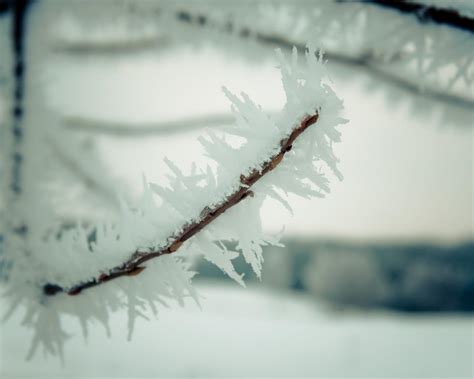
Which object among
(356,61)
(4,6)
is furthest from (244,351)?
(4,6)

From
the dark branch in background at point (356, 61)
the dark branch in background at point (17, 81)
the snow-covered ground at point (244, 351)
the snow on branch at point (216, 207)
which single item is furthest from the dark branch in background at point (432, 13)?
the dark branch in background at point (17, 81)

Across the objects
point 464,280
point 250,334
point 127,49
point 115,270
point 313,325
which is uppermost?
point 464,280

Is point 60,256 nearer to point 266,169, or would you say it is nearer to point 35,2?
point 266,169

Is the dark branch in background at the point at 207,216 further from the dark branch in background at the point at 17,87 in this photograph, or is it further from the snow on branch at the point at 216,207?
the dark branch in background at the point at 17,87

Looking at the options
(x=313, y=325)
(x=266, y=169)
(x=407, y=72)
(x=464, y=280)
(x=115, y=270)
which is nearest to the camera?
(x=266, y=169)

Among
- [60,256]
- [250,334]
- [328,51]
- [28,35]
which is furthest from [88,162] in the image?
[250,334]

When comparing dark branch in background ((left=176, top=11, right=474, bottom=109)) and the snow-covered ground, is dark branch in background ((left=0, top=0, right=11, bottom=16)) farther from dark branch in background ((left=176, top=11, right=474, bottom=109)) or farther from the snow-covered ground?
the snow-covered ground

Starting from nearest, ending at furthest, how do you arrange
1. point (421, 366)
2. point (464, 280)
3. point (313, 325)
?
point (421, 366), point (313, 325), point (464, 280)
